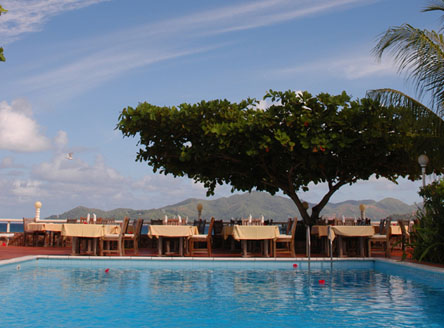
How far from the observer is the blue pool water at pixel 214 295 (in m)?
5.87

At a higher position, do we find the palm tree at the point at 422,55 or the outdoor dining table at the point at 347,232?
the palm tree at the point at 422,55

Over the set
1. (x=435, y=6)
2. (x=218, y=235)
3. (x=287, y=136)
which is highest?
(x=435, y=6)

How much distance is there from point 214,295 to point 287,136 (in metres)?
6.53

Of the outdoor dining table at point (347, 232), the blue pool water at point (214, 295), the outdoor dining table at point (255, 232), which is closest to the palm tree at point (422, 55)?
the outdoor dining table at point (347, 232)

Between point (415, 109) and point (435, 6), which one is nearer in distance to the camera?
A: point (435, 6)

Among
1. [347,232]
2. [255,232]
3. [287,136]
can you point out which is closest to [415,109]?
[287,136]

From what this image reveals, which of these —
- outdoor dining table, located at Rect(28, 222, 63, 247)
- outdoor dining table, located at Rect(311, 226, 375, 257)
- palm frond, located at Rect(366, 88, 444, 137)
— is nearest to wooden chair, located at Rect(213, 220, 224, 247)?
outdoor dining table, located at Rect(311, 226, 375, 257)

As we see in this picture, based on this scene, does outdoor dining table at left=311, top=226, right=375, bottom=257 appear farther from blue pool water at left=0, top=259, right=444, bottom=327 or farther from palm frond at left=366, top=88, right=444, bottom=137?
palm frond at left=366, top=88, right=444, bottom=137

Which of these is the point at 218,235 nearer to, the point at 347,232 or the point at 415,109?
the point at 347,232

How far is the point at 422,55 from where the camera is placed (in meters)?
11.1

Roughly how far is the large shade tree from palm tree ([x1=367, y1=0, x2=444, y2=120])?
88 cm

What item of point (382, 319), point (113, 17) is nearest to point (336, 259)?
point (382, 319)

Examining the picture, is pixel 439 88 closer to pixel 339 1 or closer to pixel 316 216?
pixel 339 1

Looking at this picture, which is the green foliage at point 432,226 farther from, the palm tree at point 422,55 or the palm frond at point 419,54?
the palm frond at point 419,54
